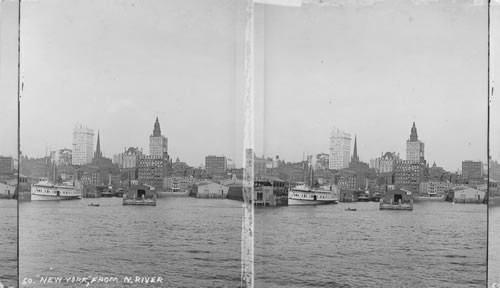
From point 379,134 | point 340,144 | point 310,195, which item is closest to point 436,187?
point 379,134

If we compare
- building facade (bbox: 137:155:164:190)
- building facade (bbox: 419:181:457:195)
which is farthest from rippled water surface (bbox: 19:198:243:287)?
building facade (bbox: 419:181:457:195)

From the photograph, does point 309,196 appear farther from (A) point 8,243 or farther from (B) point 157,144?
(A) point 8,243

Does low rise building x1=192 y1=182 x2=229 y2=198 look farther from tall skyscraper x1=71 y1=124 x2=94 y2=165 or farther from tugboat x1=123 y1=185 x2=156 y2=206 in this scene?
tall skyscraper x1=71 y1=124 x2=94 y2=165

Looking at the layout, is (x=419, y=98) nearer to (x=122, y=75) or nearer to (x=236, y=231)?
(x=236, y=231)

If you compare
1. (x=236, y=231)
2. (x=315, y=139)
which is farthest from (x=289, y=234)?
(x=315, y=139)

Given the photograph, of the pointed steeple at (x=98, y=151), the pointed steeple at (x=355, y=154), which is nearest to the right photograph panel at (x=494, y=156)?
the pointed steeple at (x=355, y=154)

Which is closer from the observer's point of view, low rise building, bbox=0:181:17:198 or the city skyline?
the city skyline

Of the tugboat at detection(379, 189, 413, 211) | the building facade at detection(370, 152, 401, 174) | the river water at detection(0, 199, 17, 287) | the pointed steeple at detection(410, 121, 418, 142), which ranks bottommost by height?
the river water at detection(0, 199, 17, 287)

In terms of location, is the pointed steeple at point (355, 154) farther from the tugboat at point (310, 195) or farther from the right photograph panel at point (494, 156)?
the right photograph panel at point (494, 156)
